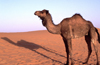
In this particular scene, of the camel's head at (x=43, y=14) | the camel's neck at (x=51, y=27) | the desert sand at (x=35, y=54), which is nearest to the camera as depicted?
the camel's head at (x=43, y=14)

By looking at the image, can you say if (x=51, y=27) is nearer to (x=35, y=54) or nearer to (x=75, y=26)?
(x=75, y=26)

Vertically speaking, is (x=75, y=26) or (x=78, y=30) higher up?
(x=75, y=26)

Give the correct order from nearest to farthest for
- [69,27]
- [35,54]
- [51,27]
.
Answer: [69,27]
[51,27]
[35,54]

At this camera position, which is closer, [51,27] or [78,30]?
[78,30]

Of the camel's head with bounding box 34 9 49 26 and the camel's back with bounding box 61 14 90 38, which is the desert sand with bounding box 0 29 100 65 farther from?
the camel's head with bounding box 34 9 49 26

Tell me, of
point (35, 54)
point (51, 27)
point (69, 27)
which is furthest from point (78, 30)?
point (35, 54)

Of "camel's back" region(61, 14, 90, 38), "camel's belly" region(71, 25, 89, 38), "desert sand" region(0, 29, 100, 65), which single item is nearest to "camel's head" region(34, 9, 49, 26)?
"camel's back" region(61, 14, 90, 38)

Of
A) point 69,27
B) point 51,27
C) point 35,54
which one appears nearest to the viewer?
point 69,27

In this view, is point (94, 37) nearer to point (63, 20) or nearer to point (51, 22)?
point (63, 20)

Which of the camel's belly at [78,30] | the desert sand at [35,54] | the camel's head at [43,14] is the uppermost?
the camel's head at [43,14]

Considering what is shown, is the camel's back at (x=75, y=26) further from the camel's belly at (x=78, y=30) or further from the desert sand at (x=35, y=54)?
the desert sand at (x=35, y=54)

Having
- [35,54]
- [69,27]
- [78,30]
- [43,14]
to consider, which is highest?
[43,14]

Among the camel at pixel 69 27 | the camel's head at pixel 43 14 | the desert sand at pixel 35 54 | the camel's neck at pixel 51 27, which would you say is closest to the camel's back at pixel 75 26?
the camel at pixel 69 27

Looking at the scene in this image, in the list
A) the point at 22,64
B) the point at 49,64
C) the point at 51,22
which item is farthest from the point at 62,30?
the point at 22,64
